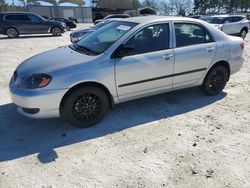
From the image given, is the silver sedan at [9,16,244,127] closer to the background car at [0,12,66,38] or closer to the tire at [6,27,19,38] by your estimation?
the background car at [0,12,66,38]

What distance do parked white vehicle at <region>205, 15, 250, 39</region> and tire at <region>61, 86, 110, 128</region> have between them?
1406 cm

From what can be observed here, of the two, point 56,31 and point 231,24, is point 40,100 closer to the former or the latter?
point 231,24

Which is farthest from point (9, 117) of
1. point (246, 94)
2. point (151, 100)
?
point (246, 94)

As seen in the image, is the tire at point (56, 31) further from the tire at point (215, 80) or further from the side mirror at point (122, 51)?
the side mirror at point (122, 51)

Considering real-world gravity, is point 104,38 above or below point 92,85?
above

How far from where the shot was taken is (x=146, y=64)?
4363 mm

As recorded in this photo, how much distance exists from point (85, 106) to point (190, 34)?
2.43 metres

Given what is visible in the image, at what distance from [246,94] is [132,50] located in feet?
9.49

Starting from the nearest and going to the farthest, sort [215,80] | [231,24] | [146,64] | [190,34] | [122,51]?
[122,51]
[146,64]
[190,34]
[215,80]
[231,24]

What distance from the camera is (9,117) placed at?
15.0 feet

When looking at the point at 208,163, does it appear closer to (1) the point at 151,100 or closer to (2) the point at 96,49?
(1) the point at 151,100

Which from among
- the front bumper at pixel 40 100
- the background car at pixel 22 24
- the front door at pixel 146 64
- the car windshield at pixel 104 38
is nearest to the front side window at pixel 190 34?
the front door at pixel 146 64

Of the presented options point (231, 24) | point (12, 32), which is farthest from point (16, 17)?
point (231, 24)

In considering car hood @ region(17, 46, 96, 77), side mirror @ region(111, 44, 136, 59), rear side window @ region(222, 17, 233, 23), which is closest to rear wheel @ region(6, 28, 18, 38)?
rear side window @ region(222, 17, 233, 23)
